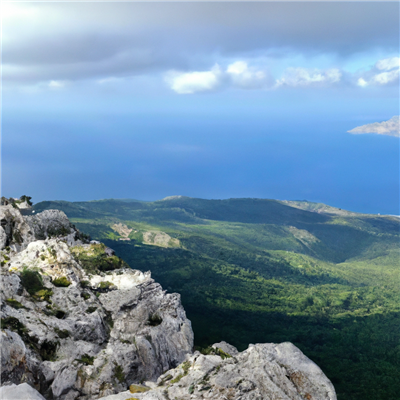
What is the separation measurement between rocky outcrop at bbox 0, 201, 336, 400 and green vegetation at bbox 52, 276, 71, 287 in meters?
0.10

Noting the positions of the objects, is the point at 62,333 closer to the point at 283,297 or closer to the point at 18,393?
the point at 18,393

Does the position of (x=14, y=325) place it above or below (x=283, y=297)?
above

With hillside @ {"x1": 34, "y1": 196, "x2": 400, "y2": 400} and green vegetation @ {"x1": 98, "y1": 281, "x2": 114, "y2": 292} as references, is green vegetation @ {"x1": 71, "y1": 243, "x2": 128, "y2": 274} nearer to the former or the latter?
green vegetation @ {"x1": 98, "y1": 281, "x2": 114, "y2": 292}

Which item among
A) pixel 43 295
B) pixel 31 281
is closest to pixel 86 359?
pixel 43 295

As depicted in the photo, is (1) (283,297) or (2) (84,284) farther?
(1) (283,297)

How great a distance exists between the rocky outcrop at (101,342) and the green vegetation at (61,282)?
0.10 meters

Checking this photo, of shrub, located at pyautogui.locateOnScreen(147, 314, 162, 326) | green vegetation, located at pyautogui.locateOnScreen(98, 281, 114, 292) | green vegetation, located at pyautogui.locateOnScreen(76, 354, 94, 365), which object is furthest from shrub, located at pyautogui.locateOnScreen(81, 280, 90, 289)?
green vegetation, located at pyautogui.locateOnScreen(76, 354, 94, 365)

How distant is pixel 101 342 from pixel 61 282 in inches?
313

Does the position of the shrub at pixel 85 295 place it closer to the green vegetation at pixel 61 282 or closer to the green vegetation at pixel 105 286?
the green vegetation at pixel 61 282

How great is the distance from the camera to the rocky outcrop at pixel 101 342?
2420 centimetres

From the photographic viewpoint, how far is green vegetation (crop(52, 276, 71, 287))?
132 ft

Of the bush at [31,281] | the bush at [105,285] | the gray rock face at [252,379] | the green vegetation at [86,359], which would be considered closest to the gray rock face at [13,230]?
the bush at [31,281]

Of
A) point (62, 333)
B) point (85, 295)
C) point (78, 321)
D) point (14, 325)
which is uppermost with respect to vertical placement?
point (85, 295)

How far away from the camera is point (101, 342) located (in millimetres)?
36125
